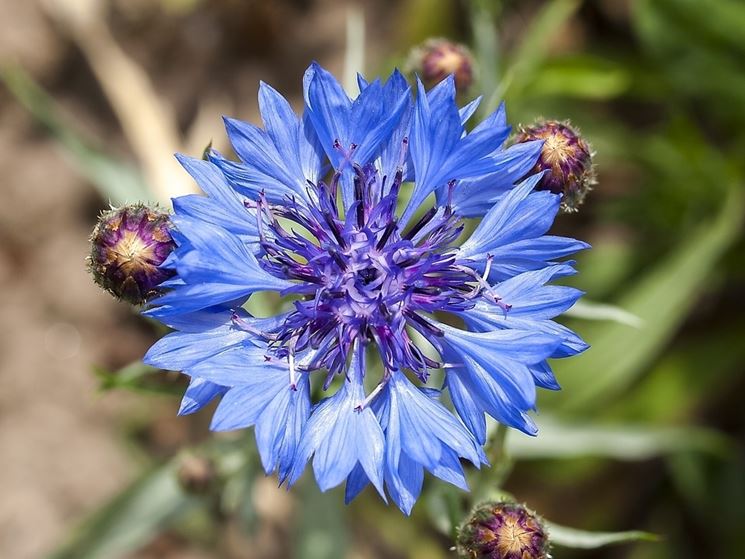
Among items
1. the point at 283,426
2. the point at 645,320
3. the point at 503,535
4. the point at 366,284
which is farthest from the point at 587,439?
the point at 283,426

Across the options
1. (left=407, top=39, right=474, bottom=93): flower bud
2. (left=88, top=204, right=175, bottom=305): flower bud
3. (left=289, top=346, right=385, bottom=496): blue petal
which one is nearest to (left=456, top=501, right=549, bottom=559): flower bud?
(left=289, top=346, right=385, bottom=496): blue petal

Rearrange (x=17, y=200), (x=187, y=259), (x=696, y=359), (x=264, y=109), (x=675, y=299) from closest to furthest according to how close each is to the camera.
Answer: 1. (x=187, y=259)
2. (x=264, y=109)
3. (x=675, y=299)
4. (x=696, y=359)
5. (x=17, y=200)

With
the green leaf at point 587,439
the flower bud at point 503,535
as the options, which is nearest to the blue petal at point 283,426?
the flower bud at point 503,535

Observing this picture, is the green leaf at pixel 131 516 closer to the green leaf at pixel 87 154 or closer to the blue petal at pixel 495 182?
the green leaf at pixel 87 154

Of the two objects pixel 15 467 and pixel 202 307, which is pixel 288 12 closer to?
pixel 15 467

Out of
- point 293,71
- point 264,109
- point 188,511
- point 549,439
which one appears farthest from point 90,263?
Result: point 293,71

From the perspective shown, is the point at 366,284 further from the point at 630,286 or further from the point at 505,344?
the point at 630,286
